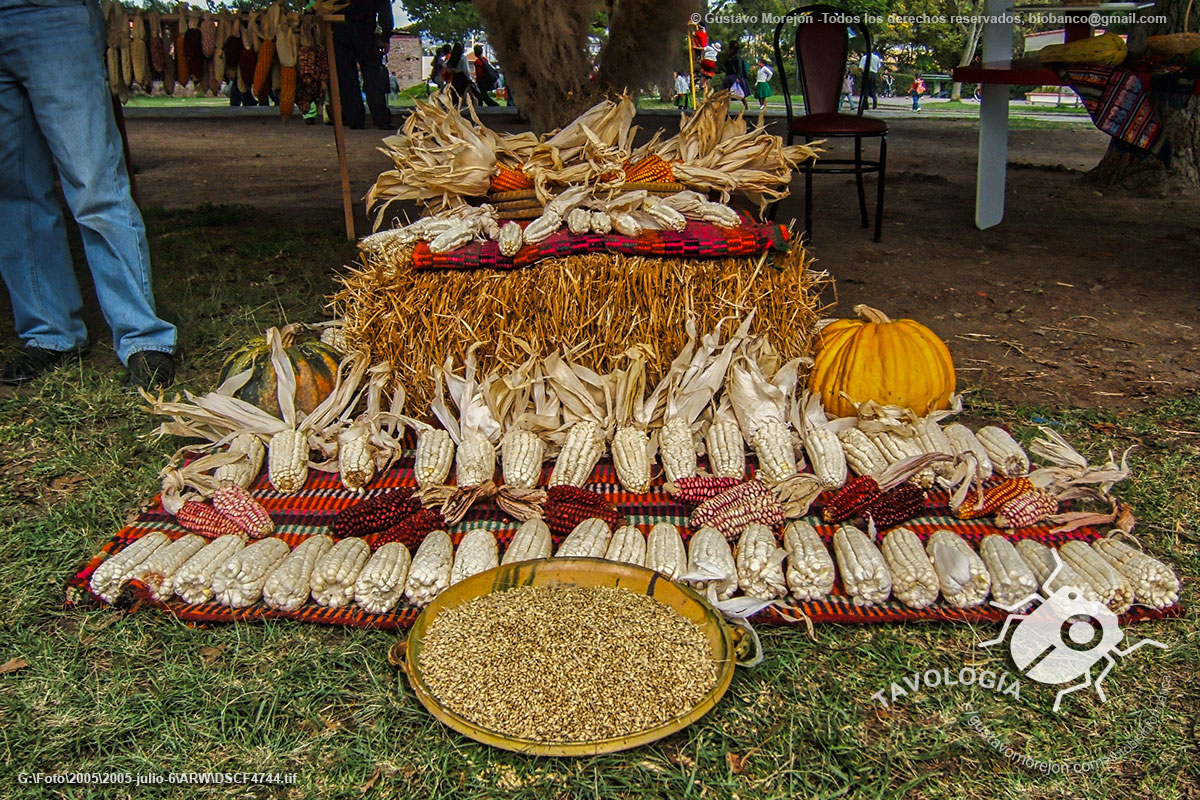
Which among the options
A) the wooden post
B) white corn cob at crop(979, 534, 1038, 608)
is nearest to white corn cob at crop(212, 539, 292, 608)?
white corn cob at crop(979, 534, 1038, 608)

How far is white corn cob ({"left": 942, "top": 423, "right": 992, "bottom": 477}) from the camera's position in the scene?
3.12 metres

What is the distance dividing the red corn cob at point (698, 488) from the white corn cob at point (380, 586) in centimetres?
104

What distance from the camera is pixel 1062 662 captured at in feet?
7.59

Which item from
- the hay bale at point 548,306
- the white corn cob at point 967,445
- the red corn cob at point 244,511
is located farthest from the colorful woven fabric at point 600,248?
the red corn cob at point 244,511

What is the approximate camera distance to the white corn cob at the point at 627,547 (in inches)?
105

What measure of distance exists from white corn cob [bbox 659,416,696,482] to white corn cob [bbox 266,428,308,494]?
1.44 meters

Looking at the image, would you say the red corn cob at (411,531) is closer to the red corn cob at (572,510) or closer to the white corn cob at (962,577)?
the red corn cob at (572,510)

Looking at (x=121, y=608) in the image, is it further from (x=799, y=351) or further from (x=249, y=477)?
(x=799, y=351)

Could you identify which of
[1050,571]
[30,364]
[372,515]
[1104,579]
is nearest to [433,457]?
[372,515]

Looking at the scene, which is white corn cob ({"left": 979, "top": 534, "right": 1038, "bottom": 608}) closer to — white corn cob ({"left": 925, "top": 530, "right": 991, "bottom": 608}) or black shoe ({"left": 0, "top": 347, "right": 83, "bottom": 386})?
white corn cob ({"left": 925, "top": 530, "right": 991, "bottom": 608})

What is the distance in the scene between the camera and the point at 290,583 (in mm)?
2555

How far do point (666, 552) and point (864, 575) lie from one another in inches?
24.0

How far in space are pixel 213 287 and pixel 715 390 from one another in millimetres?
3986
